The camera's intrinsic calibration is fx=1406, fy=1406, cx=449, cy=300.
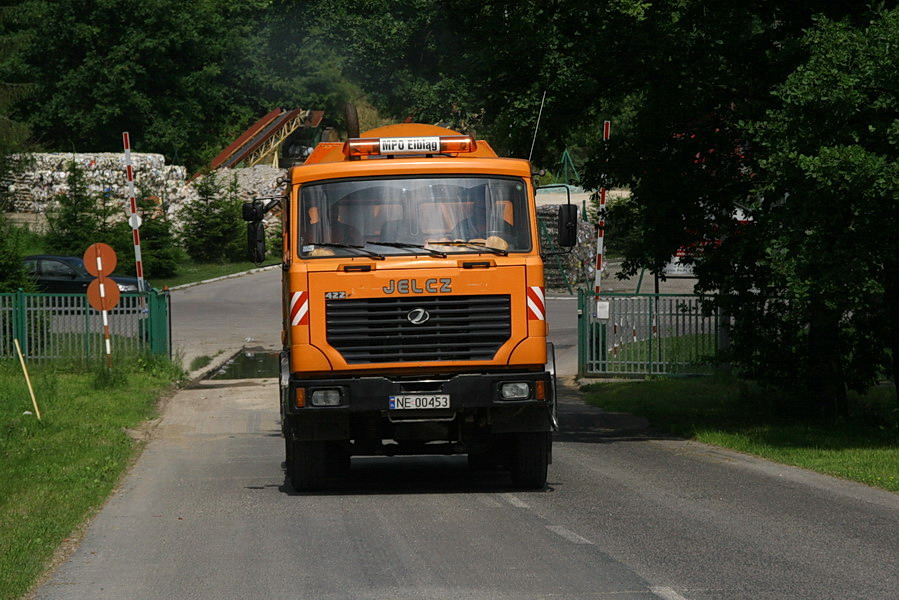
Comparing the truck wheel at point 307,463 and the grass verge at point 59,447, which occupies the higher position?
the truck wheel at point 307,463

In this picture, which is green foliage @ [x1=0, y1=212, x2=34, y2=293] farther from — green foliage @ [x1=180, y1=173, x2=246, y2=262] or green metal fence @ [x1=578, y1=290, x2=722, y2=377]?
green foliage @ [x1=180, y1=173, x2=246, y2=262]

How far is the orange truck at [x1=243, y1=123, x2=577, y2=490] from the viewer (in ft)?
39.7

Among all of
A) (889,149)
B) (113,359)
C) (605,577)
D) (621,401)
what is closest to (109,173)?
(113,359)

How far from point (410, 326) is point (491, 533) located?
2375mm

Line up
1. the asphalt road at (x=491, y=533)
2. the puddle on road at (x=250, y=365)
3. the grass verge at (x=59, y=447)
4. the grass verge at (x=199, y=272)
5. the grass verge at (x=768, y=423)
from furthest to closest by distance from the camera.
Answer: the grass verge at (x=199, y=272)
the puddle on road at (x=250, y=365)
the grass verge at (x=768, y=423)
the grass verge at (x=59, y=447)
the asphalt road at (x=491, y=533)

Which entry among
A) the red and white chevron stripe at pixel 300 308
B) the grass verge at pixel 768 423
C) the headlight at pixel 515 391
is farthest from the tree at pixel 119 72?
the headlight at pixel 515 391

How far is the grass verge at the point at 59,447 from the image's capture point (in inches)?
409

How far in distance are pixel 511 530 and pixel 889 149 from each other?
714cm

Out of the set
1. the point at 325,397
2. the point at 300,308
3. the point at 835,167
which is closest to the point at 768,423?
the point at 835,167

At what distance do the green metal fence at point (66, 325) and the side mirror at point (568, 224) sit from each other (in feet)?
47.4

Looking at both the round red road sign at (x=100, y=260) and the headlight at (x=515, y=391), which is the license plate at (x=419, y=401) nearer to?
the headlight at (x=515, y=391)

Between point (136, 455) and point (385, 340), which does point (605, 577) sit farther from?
point (136, 455)

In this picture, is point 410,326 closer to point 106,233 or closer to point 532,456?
point 532,456

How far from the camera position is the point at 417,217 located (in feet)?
40.6
